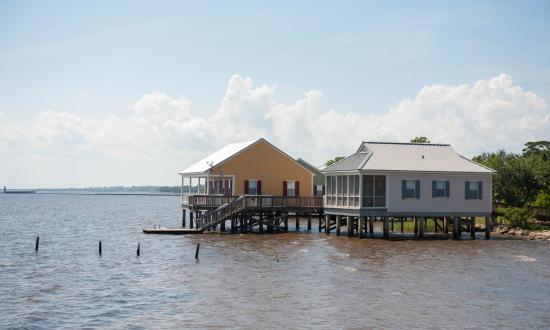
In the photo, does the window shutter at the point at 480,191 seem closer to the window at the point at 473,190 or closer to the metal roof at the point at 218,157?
the window at the point at 473,190

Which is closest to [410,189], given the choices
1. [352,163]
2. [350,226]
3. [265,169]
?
[352,163]

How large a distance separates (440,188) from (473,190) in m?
2.68

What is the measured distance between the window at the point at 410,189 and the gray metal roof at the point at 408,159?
101cm

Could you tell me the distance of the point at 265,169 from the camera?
58312 mm

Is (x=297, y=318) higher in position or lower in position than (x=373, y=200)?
lower

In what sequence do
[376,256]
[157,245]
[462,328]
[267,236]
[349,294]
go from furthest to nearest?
[267,236]
[157,245]
[376,256]
[349,294]
[462,328]

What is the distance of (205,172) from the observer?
57.2 m

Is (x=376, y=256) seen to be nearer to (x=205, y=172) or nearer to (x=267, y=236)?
(x=267, y=236)

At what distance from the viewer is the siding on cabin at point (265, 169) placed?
57375 mm

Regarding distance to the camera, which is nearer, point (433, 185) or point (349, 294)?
point (349, 294)

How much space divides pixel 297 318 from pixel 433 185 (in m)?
27.6

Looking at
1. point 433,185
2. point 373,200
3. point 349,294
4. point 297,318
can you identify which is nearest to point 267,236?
point 373,200

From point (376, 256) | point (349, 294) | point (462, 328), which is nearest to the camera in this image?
point (462, 328)

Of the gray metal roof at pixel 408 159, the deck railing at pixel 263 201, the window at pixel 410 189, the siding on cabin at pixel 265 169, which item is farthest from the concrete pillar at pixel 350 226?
the siding on cabin at pixel 265 169
